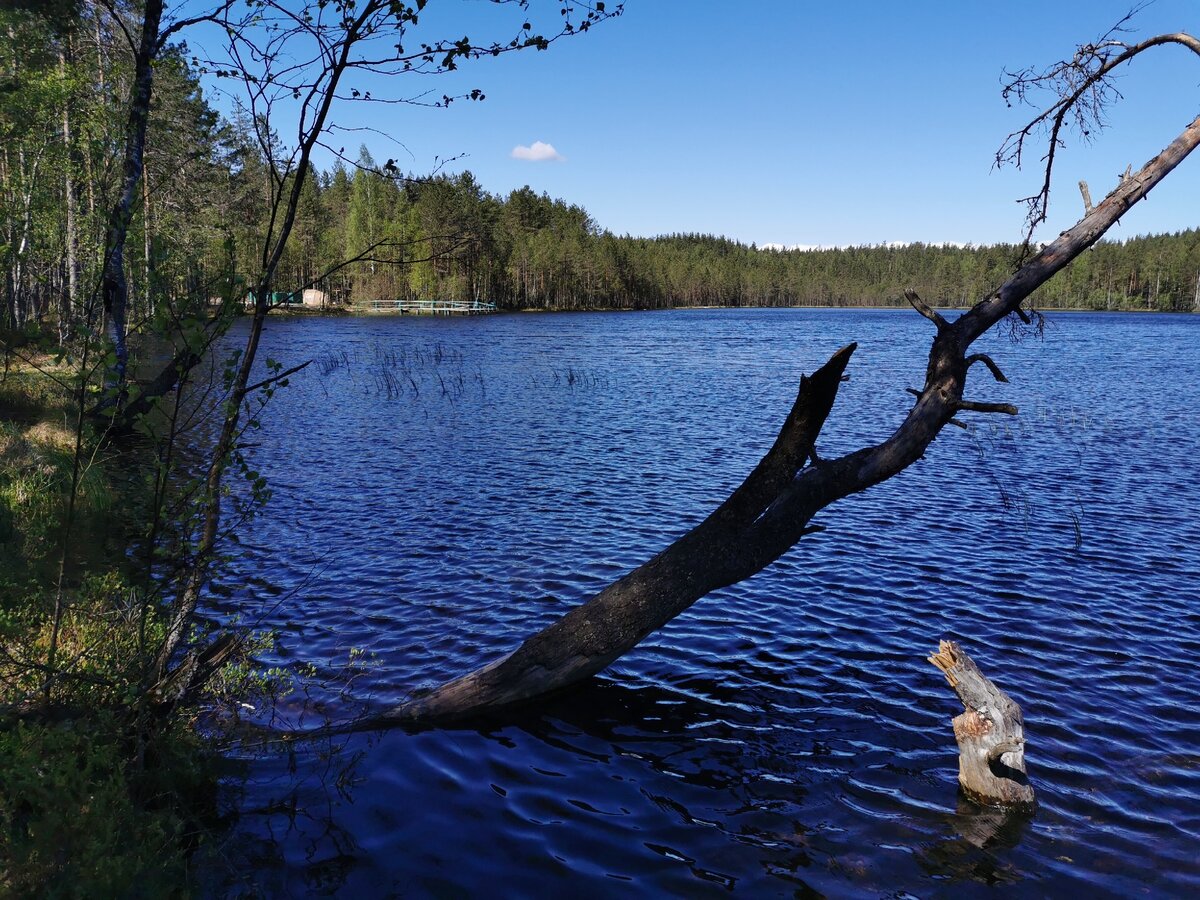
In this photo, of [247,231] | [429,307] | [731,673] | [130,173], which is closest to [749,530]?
[731,673]

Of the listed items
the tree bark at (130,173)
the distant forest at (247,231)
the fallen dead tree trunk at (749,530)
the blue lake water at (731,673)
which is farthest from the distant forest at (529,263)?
the fallen dead tree trunk at (749,530)

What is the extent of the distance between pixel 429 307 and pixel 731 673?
106m

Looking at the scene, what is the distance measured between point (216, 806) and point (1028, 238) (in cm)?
932

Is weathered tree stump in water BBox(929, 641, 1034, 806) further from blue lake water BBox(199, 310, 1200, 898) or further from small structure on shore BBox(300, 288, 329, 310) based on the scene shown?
small structure on shore BBox(300, 288, 329, 310)

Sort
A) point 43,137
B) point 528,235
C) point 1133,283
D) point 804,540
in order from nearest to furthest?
point 804,540 → point 43,137 → point 528,235 → point 1133,283

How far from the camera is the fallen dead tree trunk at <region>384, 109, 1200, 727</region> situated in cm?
737

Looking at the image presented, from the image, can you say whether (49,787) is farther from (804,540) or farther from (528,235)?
(528,235)

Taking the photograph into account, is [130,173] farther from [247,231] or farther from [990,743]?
[990,743]

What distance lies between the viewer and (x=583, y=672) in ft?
24.7

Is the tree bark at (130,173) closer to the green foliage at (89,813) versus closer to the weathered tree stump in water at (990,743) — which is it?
the green foliage at (89,813)

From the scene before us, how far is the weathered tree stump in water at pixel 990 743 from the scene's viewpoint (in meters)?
6.41

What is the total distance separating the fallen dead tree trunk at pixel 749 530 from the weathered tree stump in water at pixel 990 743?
5.97ft

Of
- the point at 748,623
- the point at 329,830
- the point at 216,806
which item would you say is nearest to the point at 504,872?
the point at 329,830

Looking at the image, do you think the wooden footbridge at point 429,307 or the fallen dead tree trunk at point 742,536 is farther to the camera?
the wooden footbridge at point 429,307
